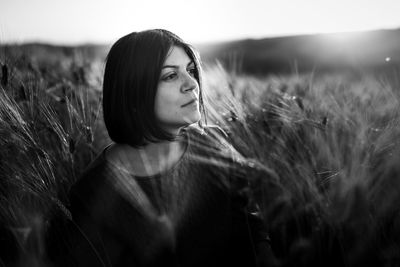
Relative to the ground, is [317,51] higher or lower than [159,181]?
lower

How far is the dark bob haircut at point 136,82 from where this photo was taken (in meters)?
0.98

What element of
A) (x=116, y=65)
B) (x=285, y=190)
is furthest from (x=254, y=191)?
(x=116, y=65)

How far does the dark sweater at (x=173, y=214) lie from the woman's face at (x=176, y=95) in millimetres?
149

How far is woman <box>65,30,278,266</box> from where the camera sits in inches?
38.9

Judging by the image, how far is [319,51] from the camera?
11.2 metres

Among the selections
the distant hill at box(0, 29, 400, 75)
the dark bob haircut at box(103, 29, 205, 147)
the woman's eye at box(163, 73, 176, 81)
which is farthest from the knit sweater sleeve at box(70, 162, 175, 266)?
the distant hill at box(0, 29, 400, 75)

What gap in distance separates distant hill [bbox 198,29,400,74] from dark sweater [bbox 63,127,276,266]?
7118 millimetres

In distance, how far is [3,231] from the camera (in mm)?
1195

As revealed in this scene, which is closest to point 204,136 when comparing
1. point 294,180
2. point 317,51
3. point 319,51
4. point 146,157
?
point 146,157

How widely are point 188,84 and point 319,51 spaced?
35.5 feet

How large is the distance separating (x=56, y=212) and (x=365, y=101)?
3.85 ft

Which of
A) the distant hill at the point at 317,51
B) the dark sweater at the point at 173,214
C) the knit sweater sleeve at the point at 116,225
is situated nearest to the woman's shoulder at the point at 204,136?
the dark sweater at the point at 173,214

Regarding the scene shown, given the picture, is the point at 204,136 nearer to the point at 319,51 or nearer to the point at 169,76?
the point at 169,76

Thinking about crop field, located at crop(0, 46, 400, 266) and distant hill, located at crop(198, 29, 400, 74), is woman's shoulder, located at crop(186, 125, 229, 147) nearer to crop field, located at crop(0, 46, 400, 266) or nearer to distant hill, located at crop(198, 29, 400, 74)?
crop field, located at crop(0, 46, 400, 266)
